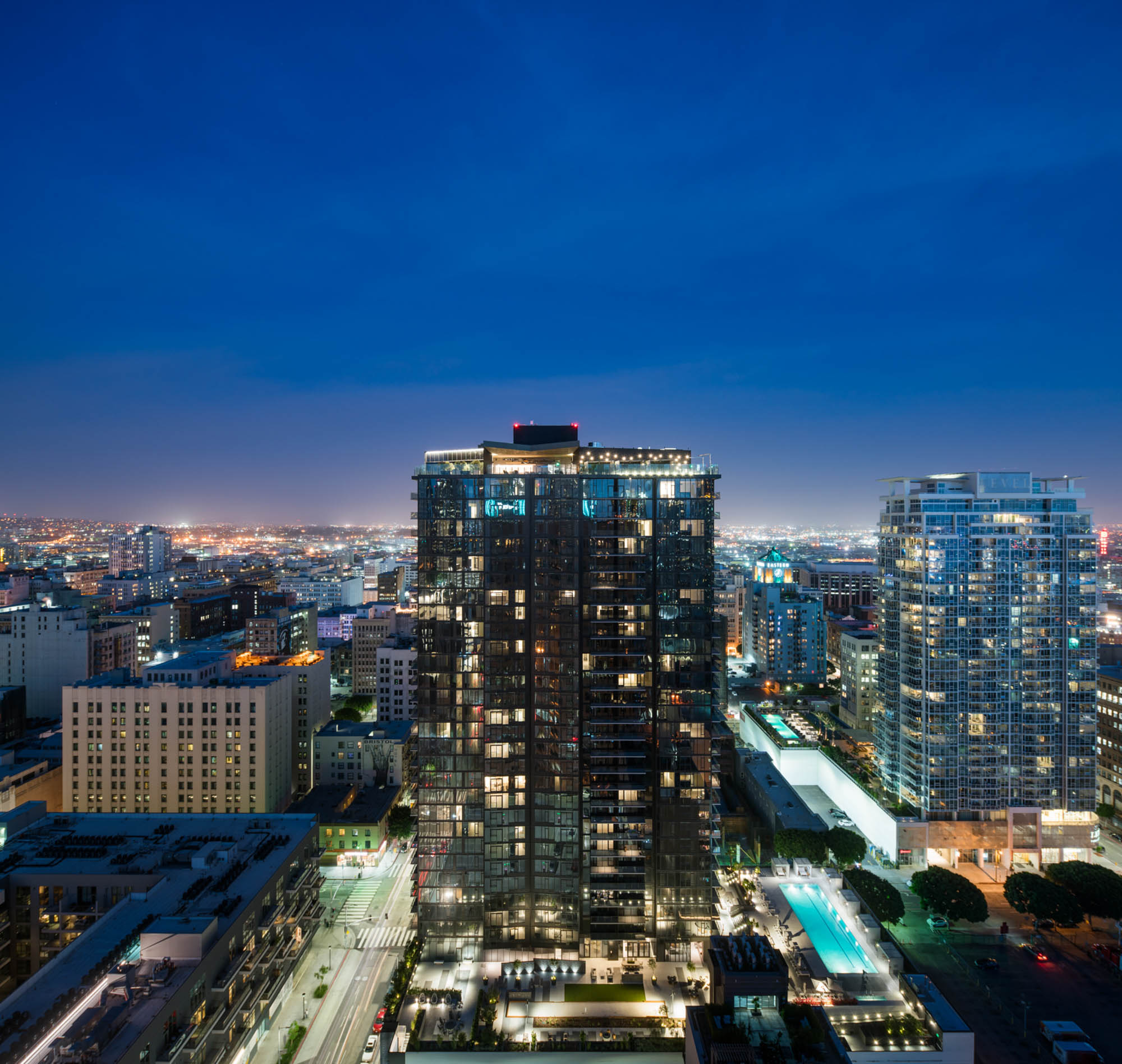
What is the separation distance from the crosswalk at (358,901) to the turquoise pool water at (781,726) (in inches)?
2219

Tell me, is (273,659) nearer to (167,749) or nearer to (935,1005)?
(167,749)

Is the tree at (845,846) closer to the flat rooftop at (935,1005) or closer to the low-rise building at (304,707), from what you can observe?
the flat rooftop at (935,1005)

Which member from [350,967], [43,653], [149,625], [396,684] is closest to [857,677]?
[396,684]

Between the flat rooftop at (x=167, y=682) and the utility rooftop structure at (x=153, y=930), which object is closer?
the utility rooftop structure at (x=153, y=930)

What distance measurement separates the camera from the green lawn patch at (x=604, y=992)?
4797cm

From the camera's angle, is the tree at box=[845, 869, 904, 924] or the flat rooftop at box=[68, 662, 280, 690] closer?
the tree at box=[845, 869, 904, 924]

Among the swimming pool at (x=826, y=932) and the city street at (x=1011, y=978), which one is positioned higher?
the swimming pool at (x=826, y=932)

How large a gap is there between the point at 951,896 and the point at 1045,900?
7.25m

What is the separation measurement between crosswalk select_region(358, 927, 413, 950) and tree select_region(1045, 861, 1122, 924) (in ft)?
185

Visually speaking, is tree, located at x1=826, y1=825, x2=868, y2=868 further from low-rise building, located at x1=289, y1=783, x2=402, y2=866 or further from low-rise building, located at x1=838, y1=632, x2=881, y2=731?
low-rise building, located at x1=289, y1=783, x2=402, y2=866

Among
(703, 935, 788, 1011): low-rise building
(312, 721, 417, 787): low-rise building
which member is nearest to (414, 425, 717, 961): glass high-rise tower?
(703, 935, 788, 1011): low-rise building

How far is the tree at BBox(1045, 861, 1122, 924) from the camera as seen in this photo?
193 ft

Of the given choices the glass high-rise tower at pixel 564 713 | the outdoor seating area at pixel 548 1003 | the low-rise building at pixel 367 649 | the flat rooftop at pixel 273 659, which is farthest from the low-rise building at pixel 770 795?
the low-rise building at pixel 367 649

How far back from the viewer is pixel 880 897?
193 ft
